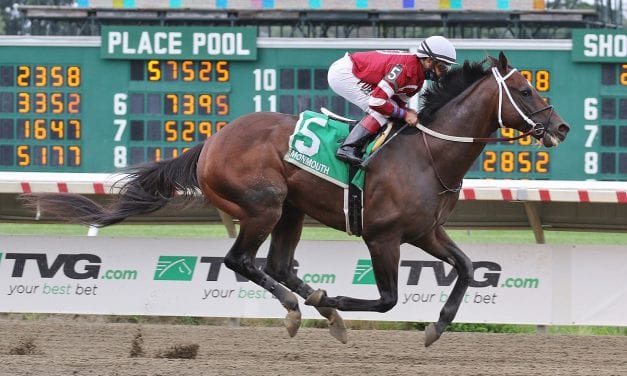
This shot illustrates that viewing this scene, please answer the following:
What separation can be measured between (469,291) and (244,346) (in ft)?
6.26

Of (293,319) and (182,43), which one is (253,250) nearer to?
(293,319)

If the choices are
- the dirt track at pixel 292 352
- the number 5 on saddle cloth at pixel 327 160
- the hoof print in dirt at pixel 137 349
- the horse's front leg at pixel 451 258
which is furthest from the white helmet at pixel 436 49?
the hoof print in dirt at pixel 137 349

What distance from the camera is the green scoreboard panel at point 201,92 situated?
10.3 metres

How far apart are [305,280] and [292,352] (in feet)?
5.03

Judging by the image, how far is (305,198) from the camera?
622 centimetres

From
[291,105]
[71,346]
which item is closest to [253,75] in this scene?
[291,105]

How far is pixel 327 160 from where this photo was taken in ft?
20.0

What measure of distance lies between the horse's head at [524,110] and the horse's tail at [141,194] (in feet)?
5.88

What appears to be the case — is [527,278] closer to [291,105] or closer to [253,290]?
[253,290]

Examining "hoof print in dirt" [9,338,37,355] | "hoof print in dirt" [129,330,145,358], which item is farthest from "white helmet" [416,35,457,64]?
"hoof print in dirt" [9,338,37,355]

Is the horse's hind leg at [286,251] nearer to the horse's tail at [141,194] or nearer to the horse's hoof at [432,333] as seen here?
the horse's tail at [141,194]

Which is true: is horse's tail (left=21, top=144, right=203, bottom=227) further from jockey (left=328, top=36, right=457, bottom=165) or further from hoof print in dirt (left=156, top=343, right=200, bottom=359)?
jockey (left=328, top=36, right=457, bottom=165)

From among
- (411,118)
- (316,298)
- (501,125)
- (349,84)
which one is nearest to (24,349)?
(316,298)

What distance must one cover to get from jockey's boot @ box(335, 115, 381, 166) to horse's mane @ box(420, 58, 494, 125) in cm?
31
